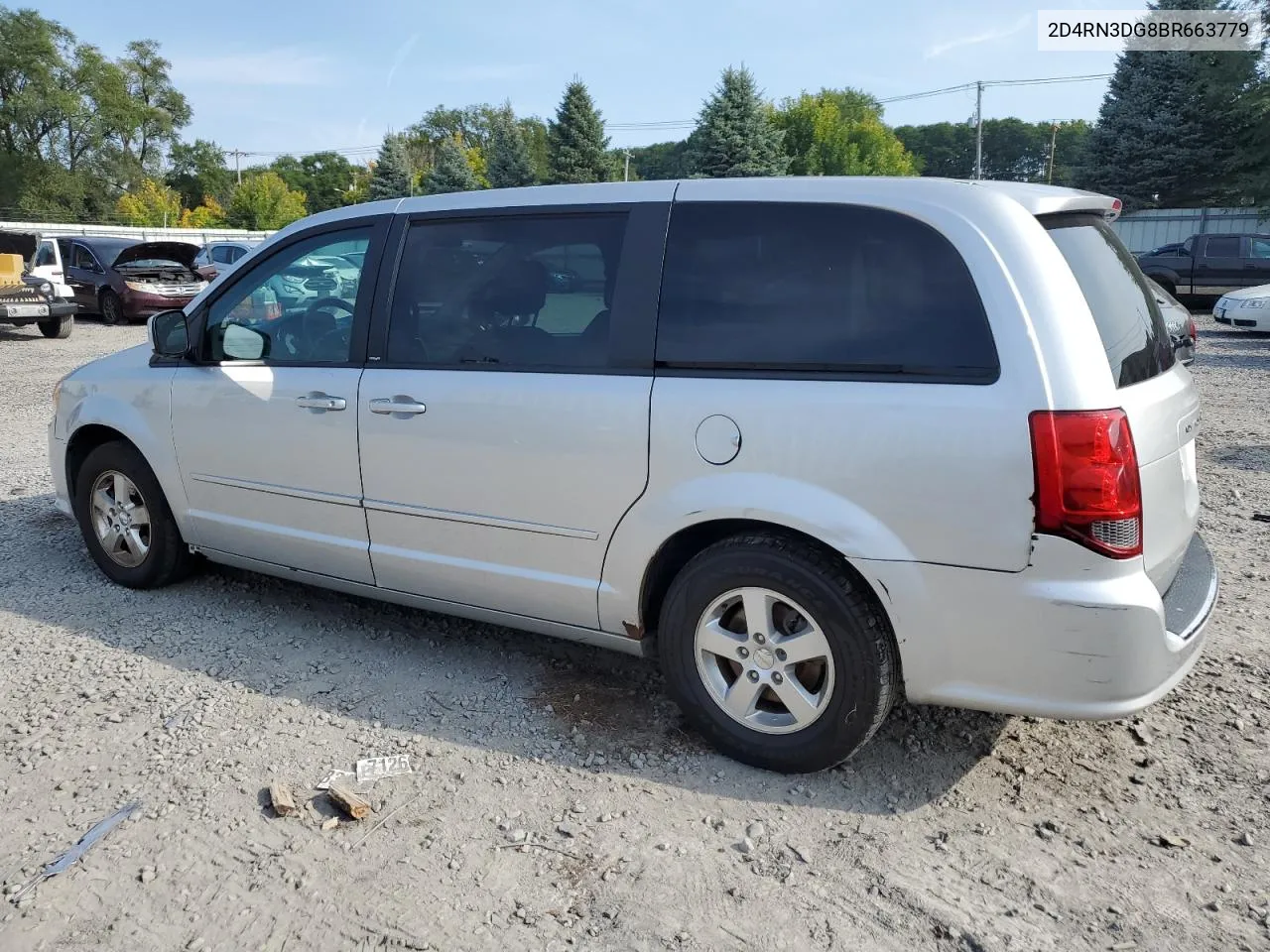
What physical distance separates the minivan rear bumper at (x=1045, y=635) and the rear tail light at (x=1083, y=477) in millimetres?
59

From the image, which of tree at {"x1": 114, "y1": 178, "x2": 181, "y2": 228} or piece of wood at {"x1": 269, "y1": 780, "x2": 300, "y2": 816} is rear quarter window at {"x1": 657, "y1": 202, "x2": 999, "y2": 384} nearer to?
piece of wood at {"x1": 269, "y1": 780, "x2": 300, "y2": 816}

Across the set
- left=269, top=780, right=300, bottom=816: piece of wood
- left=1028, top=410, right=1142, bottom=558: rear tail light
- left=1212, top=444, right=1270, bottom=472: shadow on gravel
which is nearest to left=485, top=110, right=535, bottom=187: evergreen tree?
left=1212, top=444, right=1270, bottom=472: shadow on gravel

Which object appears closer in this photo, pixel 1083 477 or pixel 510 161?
pixel 1083 477

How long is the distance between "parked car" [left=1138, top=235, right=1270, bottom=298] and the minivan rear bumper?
65.6 ft

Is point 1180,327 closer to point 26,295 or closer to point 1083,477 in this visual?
point 1083,477

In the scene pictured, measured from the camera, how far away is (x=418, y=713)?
3.64m

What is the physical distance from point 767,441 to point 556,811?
131 centimetres

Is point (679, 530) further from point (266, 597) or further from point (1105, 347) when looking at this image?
point (266, 597)

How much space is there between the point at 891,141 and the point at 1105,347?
75.0 m

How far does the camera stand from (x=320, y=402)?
3.97 m

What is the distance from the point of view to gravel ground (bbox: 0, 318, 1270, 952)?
2.52m

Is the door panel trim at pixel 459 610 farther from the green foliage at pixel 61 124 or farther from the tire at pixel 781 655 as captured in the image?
the green foliage at pixel 61 124


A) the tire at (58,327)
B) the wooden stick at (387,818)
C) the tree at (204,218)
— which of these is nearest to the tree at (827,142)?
the tree at (204,218)

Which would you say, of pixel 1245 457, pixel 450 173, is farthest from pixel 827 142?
pixel 1245 457
